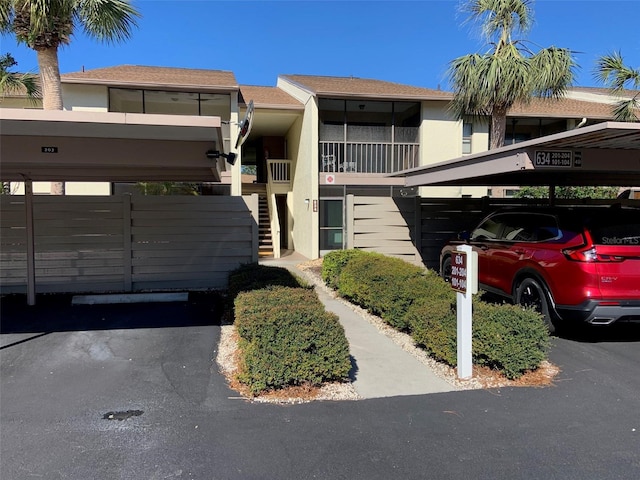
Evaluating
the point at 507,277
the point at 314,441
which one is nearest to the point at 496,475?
the point at 314,441

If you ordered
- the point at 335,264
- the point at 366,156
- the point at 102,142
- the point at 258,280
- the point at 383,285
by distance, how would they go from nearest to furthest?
the point at 102,142 < the point at 258,280 < the point at 383,285 < the point at 335,264 < the point at 366,156

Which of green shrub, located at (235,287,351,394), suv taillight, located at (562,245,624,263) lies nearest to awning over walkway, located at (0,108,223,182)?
green shrub, located at (235,287,351,394)

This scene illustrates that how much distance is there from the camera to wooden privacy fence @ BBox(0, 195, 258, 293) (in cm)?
892

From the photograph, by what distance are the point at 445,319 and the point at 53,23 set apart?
10.1m

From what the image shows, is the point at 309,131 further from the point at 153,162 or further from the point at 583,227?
the point at 583,227

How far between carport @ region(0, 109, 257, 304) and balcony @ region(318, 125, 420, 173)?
6992 millimetres

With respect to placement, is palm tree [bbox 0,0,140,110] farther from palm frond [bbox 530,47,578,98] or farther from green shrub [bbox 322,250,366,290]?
palm frond [bbox 530,47,578,98]

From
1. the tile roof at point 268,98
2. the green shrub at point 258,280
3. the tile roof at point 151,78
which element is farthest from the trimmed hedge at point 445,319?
the tile roof at point 151,78

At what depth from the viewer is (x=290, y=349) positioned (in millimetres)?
4301

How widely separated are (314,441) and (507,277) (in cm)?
483

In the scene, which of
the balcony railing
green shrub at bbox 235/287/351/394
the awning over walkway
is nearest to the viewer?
green shrub at bbox 235/287/351/394

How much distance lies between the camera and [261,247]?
17906 mm

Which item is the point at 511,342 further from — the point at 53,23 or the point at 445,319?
the point at 53,23

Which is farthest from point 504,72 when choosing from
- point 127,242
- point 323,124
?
point 127,242
